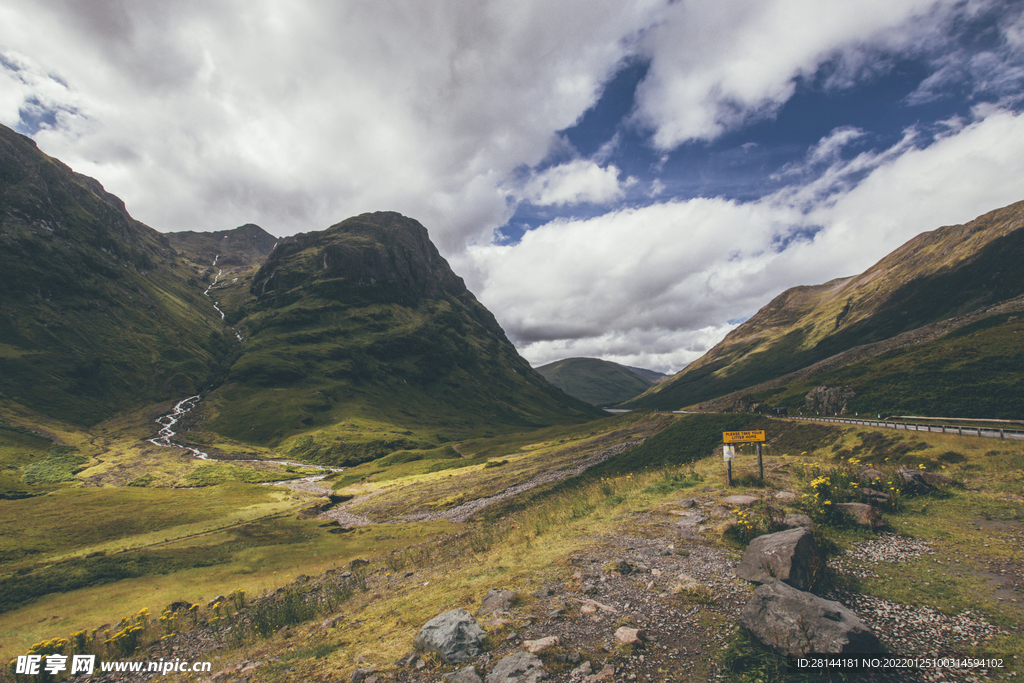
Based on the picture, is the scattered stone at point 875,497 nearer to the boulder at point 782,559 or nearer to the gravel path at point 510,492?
the boulder at point 782,559

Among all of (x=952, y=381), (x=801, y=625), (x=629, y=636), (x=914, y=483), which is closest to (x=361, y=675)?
(x=629, y=636)

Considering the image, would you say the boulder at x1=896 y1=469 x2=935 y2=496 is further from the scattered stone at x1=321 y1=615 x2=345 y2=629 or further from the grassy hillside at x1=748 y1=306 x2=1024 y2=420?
Result: the grassy hillside at x1=748 y1=306 x2=1024 y2=420

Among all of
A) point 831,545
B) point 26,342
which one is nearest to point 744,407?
point 831,545

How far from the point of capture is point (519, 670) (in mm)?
9750

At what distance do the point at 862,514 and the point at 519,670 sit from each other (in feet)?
55.8

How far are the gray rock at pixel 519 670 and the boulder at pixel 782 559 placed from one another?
7.65m

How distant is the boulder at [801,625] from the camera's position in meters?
8.90

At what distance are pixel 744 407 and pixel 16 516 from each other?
444ft

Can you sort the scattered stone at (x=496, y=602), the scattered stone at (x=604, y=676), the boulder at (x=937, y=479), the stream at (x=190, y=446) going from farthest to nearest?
the stream at (x=190, y=446) → the boulder at (x=937, y=479) → the scattered stone at (x=496, y=602) → the scattered stone at (x=604, y=676)

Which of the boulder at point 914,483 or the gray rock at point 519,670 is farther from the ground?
the gray rock at point 519,670

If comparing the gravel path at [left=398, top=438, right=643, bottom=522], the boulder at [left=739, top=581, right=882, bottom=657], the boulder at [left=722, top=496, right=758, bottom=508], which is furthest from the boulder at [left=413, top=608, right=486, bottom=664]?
the gravel path at [left=398, top=438, right=643, bottom=522]

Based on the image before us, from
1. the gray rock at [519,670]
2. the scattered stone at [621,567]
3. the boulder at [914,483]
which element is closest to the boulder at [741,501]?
the boulder at [914,483]

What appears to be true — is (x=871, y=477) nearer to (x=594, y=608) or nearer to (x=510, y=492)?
(x=594, y=608)

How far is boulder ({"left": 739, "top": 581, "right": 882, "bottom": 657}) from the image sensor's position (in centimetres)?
890
